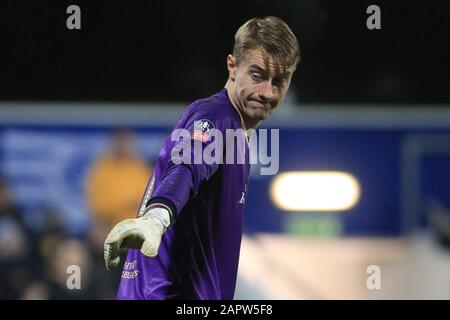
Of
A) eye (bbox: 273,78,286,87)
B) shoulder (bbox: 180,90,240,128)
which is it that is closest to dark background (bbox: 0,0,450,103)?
eye (bbox: 273,78,286,87)

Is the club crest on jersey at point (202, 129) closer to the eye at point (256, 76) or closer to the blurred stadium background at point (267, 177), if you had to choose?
the eye at point (256, 76)

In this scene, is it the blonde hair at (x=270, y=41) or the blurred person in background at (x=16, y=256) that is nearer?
the blonde hair at (x=270, y=41)

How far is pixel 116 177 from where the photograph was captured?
5.22m

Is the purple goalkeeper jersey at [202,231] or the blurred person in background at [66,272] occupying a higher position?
the purple goalkeeper jersey at [202,231]

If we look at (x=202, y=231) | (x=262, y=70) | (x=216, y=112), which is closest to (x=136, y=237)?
(x=202, y=231)

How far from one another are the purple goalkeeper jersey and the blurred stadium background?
6.25 feet

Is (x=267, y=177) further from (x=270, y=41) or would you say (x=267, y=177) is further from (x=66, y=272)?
(x=270, y=41)

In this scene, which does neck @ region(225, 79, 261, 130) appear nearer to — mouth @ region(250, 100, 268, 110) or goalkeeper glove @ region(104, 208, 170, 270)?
mouth @ region(250, 100, 268, 110)

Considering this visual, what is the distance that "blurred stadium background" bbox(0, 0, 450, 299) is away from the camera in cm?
493

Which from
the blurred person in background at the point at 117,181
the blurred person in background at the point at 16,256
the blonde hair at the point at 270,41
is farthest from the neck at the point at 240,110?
the blurred person in background at the point at 16,256

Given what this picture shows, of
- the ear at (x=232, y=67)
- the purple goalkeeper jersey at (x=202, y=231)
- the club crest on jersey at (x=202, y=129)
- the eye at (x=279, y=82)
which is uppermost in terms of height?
the ear at (x=232, y=67)

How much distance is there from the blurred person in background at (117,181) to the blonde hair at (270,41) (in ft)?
6.81

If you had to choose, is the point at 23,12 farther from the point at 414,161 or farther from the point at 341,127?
the point at 414,161

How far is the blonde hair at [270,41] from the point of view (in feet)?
9.58
